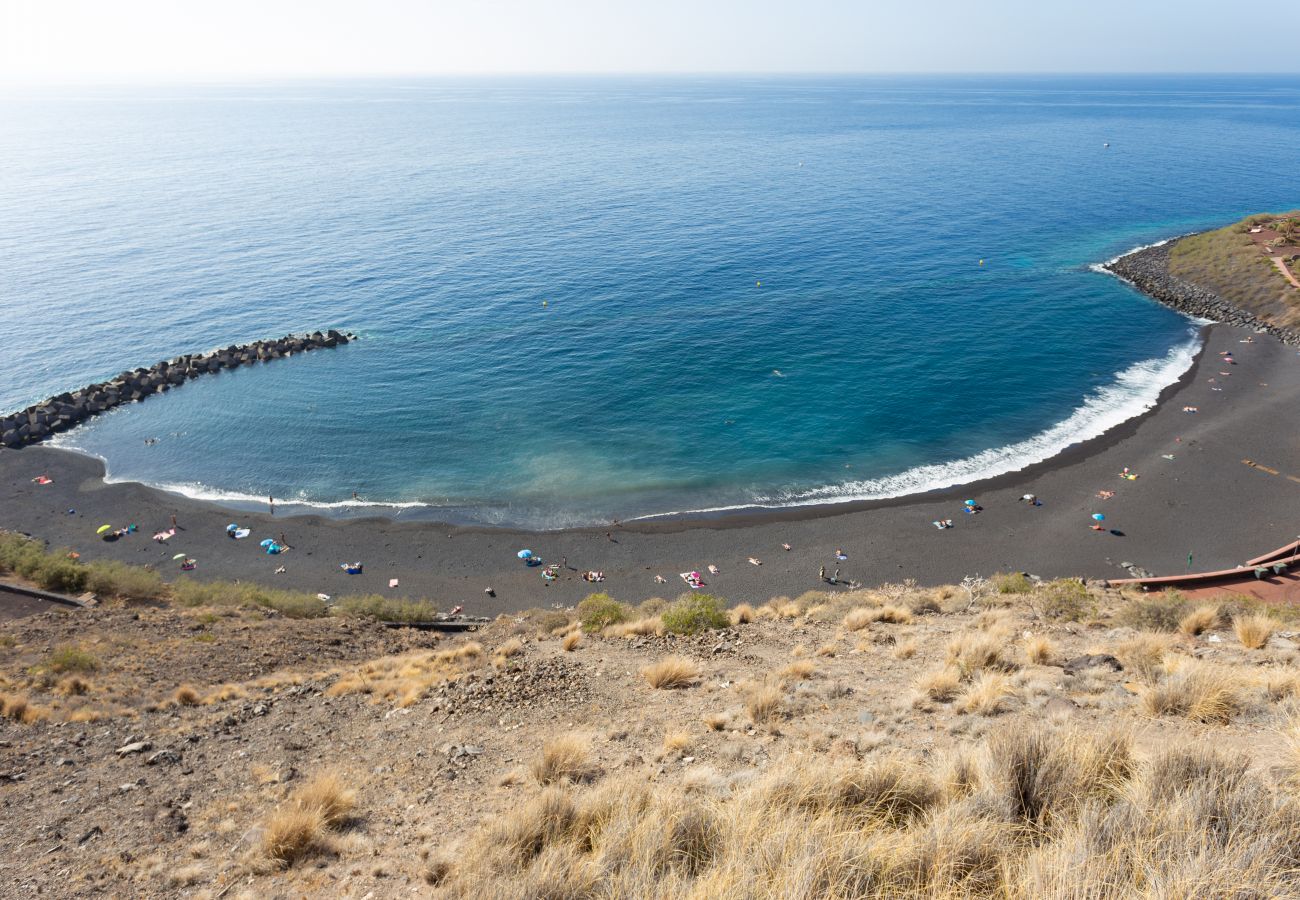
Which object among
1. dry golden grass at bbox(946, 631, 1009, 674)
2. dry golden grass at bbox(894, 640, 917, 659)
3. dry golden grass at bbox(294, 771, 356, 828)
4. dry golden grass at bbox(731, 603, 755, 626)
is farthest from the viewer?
dry golden grass at bbox(731, 603, 755, 626)

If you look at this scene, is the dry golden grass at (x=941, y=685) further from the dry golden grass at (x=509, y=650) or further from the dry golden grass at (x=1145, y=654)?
the dry golden grass at (x=509, y=650)

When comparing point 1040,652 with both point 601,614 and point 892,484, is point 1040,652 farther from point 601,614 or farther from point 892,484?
point 892,484

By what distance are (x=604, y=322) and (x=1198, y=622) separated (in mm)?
48169

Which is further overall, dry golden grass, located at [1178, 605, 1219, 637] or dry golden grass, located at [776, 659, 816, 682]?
dry golden grass, located at [1178, 605, 1219, 637]

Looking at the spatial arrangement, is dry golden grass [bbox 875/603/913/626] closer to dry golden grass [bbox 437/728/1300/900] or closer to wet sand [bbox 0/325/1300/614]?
dry golden grass [bbox 437/728/1300/900]

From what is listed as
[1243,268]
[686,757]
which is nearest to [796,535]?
[686,757]

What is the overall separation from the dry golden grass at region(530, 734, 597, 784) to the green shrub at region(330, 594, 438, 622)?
17984 mm

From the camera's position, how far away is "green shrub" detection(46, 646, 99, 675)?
56.2 ft

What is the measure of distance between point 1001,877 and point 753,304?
57.2 metres

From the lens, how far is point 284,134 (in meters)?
183

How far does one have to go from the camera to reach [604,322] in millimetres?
57531

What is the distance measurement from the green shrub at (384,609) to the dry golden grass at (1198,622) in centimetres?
2471

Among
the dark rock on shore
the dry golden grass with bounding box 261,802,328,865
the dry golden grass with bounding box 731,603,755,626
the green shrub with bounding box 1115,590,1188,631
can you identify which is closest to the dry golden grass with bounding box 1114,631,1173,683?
the green shrub with bounding box 1115,590,1188,631

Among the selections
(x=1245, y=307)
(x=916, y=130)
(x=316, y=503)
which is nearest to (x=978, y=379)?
(x=1245, y=307)
